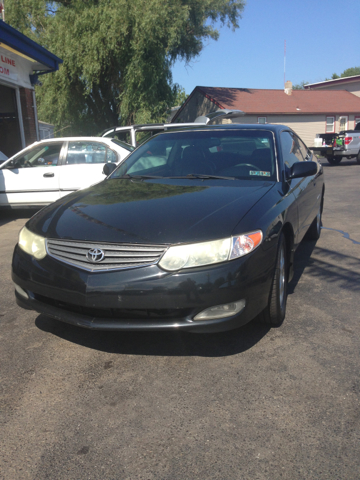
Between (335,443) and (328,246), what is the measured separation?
4081mm

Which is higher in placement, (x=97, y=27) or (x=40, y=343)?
(x=97, y=27)

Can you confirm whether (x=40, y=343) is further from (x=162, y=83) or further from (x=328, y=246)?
(x=162, y=83)

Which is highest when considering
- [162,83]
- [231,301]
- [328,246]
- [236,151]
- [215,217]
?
[162,83]

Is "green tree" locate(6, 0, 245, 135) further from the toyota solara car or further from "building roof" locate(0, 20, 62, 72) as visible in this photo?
the toyota solara car

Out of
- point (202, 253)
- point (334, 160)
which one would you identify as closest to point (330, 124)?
point (334, 160)

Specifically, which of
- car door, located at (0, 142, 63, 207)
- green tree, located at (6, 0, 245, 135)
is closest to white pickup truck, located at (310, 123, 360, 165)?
green tree, located at (6, 0, 245, 135)

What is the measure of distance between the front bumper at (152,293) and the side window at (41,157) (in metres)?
6.15

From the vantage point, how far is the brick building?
40.9ft

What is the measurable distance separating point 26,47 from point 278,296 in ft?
38.9

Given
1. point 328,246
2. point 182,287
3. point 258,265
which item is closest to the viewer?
point 182,287

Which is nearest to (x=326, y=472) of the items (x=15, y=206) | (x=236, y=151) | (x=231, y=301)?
(x=231, y=301)

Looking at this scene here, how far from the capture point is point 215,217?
3014mm

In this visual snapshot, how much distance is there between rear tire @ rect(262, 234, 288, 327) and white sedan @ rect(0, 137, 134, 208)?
561cm

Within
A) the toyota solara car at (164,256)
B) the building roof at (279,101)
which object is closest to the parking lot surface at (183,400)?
the toyota solara car at (164,256)
